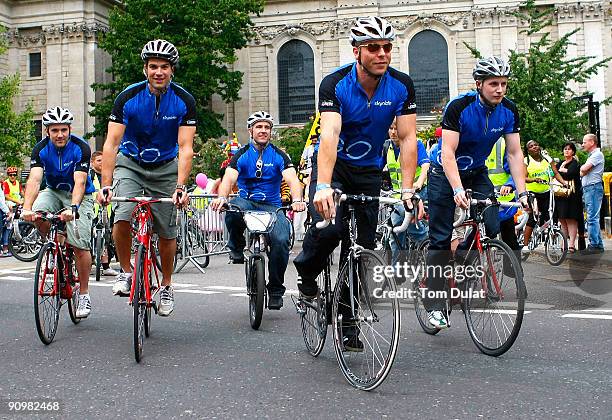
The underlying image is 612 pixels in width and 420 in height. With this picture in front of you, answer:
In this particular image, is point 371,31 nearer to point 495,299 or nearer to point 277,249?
point 495,299

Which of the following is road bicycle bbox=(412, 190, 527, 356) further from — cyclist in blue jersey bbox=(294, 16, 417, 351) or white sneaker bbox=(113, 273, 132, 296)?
white sneaker bbox=(113, 273, 132, 296)

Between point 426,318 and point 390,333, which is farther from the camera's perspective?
point 426,318

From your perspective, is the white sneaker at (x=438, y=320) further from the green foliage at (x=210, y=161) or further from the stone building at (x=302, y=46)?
the stone building at (x=302, y=46)

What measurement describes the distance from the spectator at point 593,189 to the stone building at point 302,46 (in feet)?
101

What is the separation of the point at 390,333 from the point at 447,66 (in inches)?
1716

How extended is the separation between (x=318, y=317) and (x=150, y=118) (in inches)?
91.4

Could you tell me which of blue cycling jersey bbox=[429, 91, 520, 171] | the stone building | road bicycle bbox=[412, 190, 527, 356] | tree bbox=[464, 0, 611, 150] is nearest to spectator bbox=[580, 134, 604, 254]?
blue cycling jersey bbox=[429, 91, 520, 171]

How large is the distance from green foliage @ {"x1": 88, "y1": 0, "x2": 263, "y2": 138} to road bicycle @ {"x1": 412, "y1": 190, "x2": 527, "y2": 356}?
121 feet

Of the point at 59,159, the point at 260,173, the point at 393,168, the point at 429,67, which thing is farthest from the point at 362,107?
the point at 429,67

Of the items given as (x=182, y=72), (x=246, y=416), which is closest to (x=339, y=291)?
(x=246, y=416)

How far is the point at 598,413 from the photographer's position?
4375 millimetres

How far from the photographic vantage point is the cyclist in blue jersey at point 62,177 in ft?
25.5

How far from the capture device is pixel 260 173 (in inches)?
339

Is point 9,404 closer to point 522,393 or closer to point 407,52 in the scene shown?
point 522,393
